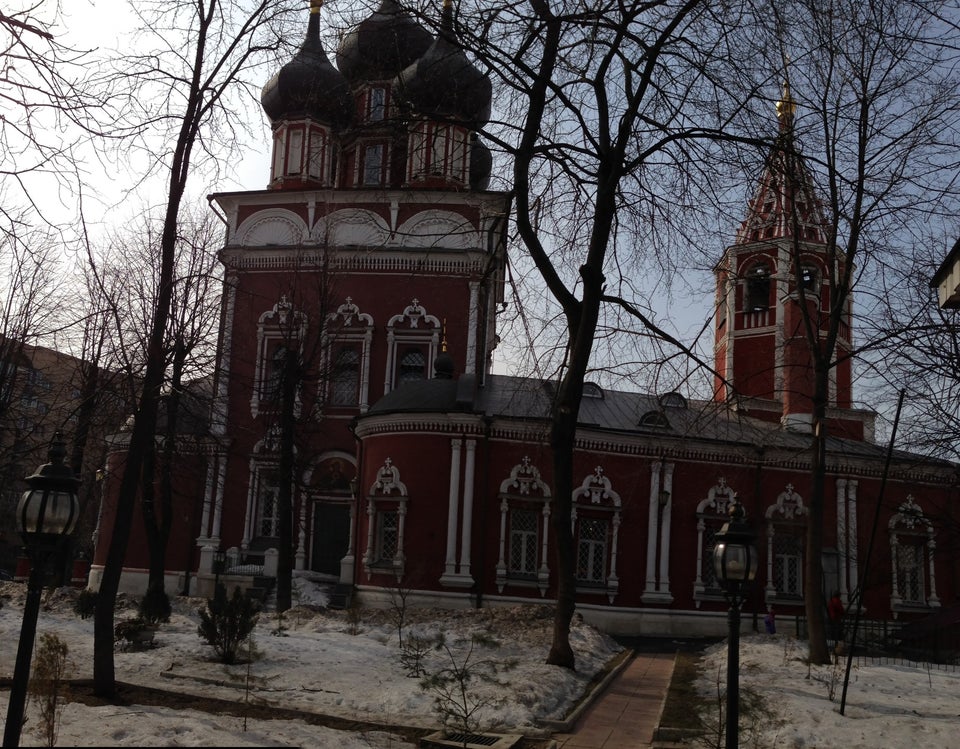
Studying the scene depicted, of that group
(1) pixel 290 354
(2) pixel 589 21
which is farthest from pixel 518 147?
(1) pixel 290 354

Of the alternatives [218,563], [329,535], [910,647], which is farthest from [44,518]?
[329,535]

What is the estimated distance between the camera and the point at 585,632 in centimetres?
1706

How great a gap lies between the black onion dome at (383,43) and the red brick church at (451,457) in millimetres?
4998

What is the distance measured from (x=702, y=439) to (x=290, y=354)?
32.5 feet

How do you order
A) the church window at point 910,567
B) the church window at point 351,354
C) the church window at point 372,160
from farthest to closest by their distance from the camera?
the church window at point 372,160 < the church window at point 351,354 < the church window at point 910,567

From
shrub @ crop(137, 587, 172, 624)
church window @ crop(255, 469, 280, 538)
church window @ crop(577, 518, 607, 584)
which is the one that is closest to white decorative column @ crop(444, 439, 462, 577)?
church window @ crop(577, 518, 607, 584)

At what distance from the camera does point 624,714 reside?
10.8 metres

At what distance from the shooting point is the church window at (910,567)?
23203 millimetres

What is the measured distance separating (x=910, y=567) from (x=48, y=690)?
68.8 feet

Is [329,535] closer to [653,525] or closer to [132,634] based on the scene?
[653,525]

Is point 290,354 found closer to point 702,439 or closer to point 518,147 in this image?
point 702,439

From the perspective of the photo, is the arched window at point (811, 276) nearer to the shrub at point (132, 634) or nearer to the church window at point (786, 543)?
the church window at point (786, 543)

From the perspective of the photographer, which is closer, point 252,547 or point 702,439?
point 702,439

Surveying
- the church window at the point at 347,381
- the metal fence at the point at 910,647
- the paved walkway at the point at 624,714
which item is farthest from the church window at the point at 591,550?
the church window at the point at 347,381
